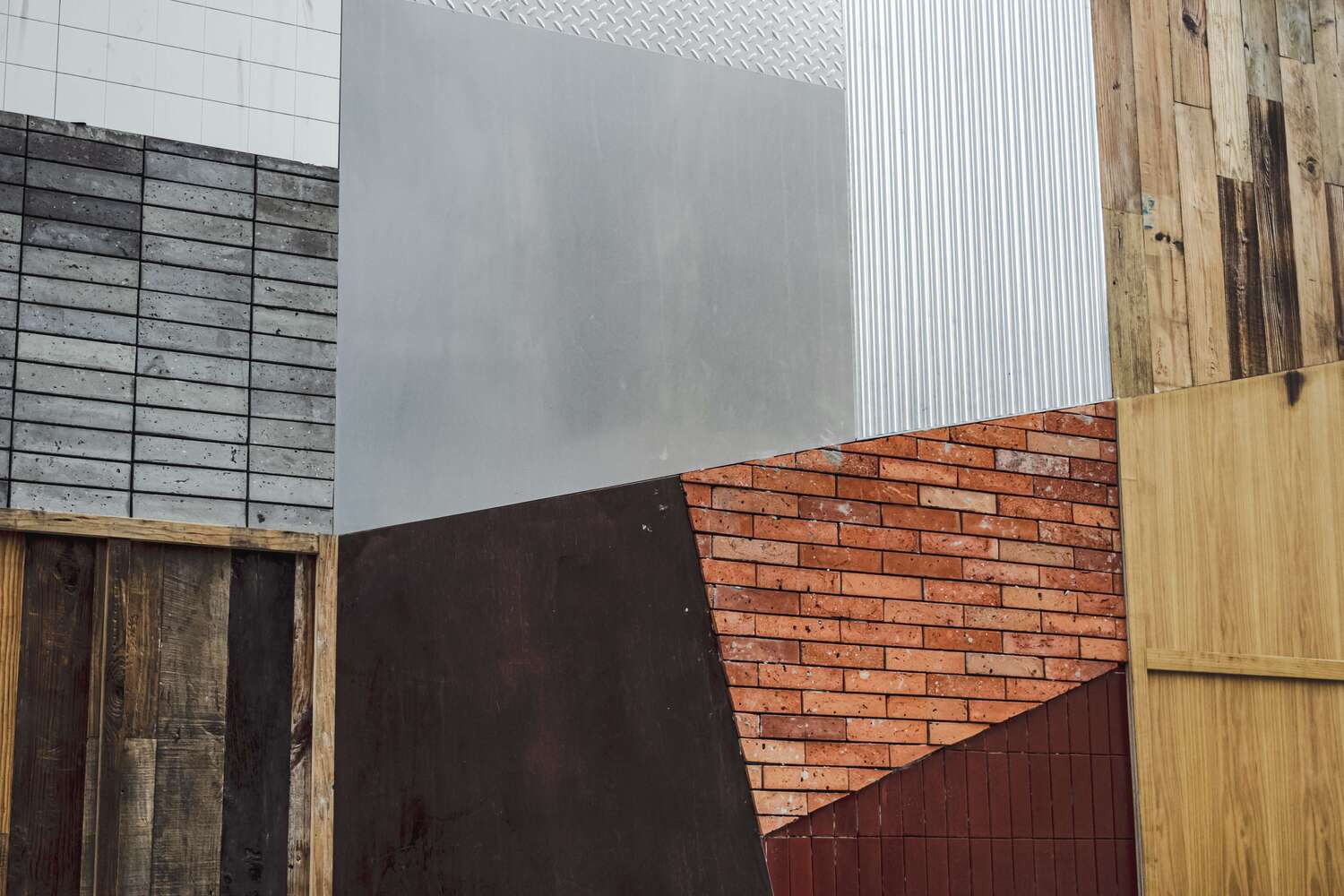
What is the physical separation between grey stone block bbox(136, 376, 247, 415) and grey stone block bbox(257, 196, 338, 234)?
0.54 metres

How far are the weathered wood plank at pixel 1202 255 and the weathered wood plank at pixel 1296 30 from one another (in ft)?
2.22

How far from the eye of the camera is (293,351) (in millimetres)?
4457

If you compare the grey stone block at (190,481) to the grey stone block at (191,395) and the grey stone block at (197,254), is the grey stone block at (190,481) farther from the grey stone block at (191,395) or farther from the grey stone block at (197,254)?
the grey stone block at (197,254)

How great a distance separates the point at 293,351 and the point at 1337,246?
4.28 meters

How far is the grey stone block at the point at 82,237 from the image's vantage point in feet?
13.9

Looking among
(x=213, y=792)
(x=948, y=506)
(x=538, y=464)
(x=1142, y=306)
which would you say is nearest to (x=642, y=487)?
(x=538, y=464)

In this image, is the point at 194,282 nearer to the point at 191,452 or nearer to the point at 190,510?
the point at 191,452

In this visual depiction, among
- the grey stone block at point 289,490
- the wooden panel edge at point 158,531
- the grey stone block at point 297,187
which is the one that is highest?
the grey stone block at point 297,187

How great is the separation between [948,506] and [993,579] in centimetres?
31

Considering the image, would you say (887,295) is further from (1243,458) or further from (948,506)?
(1243,458)

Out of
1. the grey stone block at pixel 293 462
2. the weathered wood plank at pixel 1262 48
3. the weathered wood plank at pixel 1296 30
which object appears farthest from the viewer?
the weathered wood plank at pixel 1296 30

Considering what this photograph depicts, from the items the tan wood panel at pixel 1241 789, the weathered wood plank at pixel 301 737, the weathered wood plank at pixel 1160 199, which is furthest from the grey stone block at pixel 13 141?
the tan wood panel at pixel 1241 789

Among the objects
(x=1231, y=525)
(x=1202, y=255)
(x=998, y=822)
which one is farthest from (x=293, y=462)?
(x=1202, y=255)

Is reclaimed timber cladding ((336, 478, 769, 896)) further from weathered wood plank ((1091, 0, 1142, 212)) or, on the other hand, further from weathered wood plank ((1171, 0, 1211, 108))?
weathered wood plank ((1171, 0, 1211, 108))
